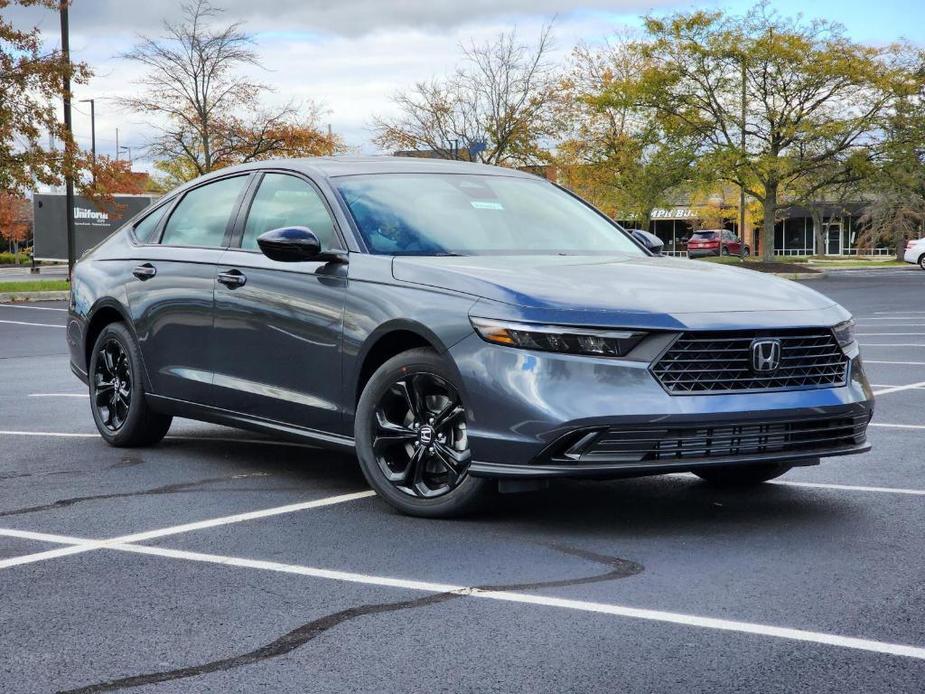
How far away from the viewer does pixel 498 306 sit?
5.61m

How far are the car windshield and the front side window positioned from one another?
179mm

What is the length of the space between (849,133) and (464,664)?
156 ft

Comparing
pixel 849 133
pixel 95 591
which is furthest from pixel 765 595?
pixel 849 133

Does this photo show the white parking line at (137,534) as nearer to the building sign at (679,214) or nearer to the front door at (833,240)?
the building sign at (679,214)

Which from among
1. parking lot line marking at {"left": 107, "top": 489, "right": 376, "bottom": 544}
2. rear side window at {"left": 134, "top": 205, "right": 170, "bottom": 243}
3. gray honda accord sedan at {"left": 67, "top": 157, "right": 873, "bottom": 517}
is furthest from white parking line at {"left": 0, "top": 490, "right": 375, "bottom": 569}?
rear side window at {"left": 134, "top": 205, "right": 170, "bottom": 243}

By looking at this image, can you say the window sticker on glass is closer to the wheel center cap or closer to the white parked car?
the wheel center cap

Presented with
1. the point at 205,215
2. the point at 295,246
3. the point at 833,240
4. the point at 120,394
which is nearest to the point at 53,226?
the point at 120,394

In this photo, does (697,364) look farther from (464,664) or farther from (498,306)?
(464,664)

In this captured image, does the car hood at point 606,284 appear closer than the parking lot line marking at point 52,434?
Yes

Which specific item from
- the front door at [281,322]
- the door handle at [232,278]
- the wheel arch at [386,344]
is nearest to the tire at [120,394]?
the front door at [281,322]

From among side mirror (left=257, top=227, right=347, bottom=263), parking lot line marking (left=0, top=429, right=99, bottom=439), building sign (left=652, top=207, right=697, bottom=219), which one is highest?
building sign (left=652, top=207, right=697, bottom=219)

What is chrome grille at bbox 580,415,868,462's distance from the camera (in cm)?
543

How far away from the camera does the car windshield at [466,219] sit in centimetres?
655

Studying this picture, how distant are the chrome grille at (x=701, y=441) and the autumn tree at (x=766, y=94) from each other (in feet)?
141
